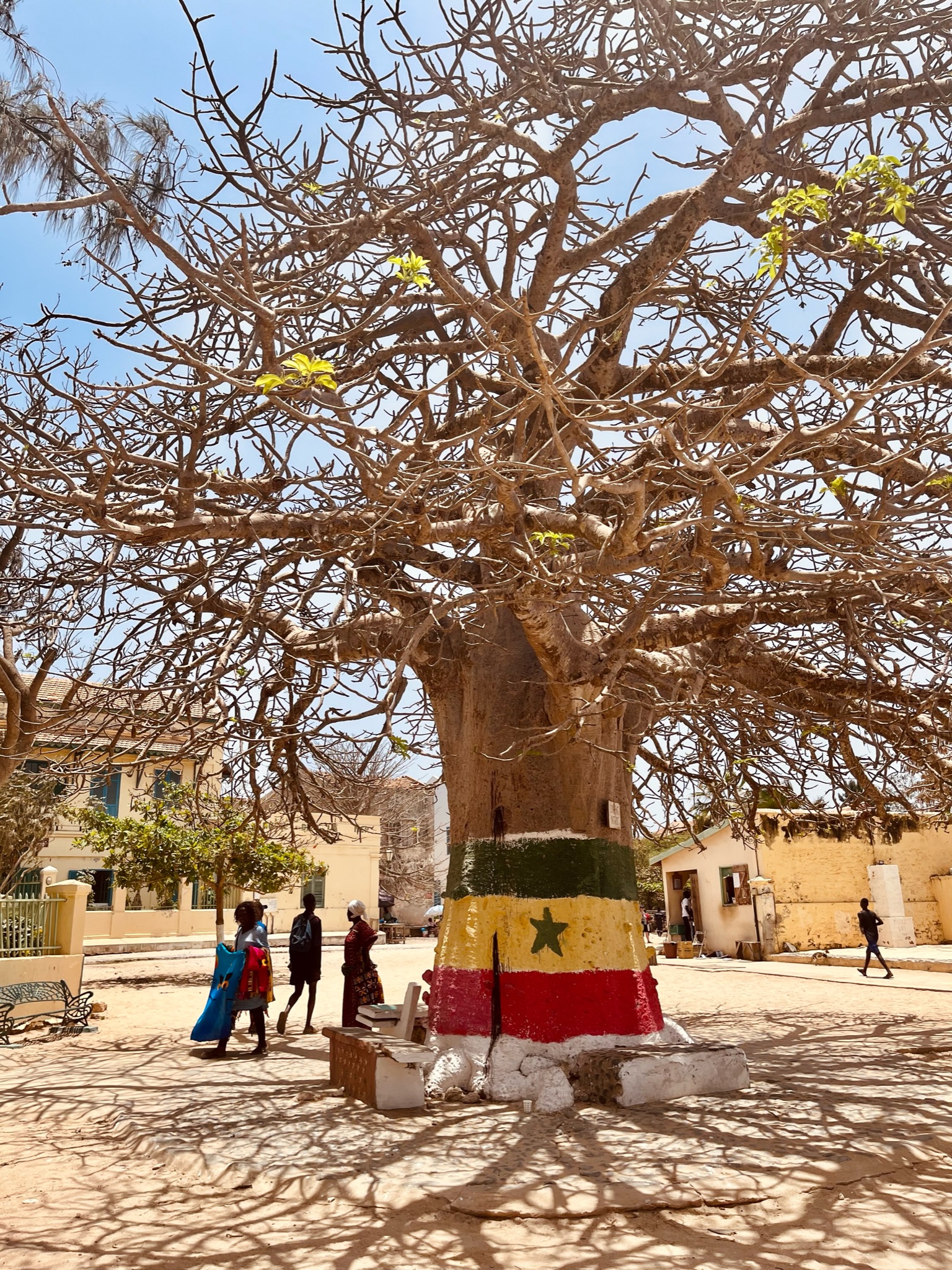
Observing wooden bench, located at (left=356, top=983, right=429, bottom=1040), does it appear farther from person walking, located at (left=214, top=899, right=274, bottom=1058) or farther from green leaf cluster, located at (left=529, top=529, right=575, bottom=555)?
green leaf cluster, located at (left=529, top=529, right=575, bottom=555)

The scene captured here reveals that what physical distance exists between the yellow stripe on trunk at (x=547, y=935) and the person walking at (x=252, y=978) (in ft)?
9.04

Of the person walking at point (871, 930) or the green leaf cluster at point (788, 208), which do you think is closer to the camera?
the green leaf cluster at point (788, 208)

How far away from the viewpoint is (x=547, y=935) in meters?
6.83

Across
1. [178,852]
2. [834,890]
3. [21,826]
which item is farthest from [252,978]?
[834,890]

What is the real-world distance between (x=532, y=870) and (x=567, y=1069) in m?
1.35

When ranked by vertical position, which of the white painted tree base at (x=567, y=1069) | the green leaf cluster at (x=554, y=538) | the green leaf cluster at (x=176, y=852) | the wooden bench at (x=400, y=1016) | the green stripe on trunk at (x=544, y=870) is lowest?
the white painted tree base at (x=567, y=1069)

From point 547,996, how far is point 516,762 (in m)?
1.68

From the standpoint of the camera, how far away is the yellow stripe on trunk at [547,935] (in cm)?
678

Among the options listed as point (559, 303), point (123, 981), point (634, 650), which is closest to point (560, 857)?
point (634, 650)

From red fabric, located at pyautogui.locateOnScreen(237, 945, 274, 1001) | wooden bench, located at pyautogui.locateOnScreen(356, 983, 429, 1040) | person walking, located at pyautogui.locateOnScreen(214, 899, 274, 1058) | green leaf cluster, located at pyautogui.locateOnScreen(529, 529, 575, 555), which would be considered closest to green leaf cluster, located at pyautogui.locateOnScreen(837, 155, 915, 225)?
green leaf cluster, located at pyautogui.locateOnScreen(529, 529, 575, 555)

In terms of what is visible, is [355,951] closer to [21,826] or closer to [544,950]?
[544,950]

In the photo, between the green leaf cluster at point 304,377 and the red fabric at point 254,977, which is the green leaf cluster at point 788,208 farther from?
the red fabric at point 254,977

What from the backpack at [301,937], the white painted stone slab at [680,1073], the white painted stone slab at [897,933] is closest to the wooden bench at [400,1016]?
the white painted stone slab at [680,1073]

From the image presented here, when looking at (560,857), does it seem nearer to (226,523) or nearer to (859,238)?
(226,523)
